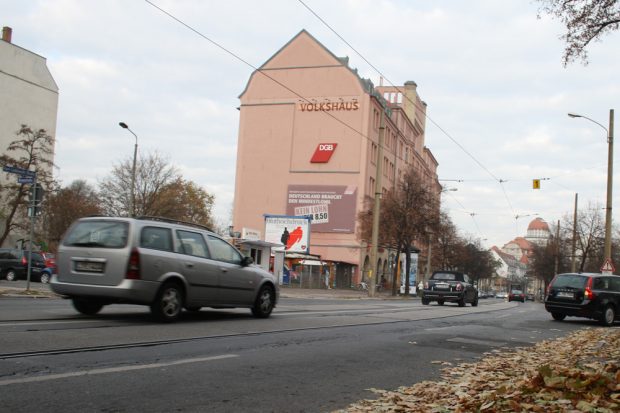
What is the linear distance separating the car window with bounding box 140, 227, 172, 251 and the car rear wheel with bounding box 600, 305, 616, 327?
1387cm

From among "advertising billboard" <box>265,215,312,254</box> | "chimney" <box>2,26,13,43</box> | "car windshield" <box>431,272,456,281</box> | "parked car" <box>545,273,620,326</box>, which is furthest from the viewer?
"chimney" <box>2,26,13,43</box>

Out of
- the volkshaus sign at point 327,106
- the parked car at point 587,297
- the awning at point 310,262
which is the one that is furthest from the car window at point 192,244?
the volkshaus sign at point 327,106

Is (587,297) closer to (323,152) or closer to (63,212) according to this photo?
(323,152)

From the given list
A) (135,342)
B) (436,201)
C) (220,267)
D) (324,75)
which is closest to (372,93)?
(324,75)

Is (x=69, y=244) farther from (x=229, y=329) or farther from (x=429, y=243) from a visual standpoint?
(x=429, y=243)

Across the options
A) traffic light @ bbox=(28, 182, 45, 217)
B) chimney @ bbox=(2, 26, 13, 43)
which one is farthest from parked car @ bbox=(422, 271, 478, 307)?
chimney @ bbox=(2, 26, 13, 43)

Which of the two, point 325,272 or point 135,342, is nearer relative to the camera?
point 135,342

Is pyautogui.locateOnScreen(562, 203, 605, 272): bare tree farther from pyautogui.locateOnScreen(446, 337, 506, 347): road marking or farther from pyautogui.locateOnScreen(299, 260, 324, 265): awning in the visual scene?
pyautogui.locateOnScreen(446, 337, 506, 347): road marking

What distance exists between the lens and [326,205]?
61188mm

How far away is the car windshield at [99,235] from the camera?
33.2 feet

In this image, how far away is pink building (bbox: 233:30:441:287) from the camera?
2394 inches

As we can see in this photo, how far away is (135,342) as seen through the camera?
7.89 metres

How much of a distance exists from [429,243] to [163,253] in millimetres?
41788

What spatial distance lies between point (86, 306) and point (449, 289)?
21123 millimetres
